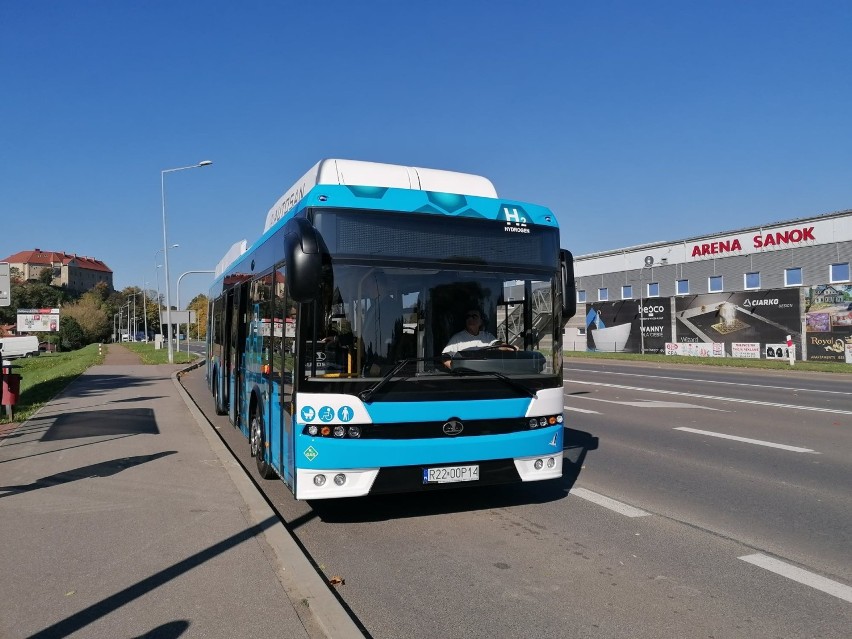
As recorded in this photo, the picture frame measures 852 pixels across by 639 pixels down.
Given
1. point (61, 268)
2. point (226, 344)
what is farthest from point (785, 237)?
point (61, 268)

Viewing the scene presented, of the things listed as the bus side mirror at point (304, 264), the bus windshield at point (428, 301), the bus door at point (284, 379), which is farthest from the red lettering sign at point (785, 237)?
the bus side mirror at point (304, 264)

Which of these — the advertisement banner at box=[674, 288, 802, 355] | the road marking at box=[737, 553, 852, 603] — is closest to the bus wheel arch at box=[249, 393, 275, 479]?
the road marking at box=[737, 553, 852, 603]

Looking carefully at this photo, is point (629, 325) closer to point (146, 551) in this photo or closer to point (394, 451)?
point (394, 451)

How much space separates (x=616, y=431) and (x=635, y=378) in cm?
1320

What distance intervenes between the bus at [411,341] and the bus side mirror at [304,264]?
0.04 ft

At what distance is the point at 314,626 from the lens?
3.93 meters

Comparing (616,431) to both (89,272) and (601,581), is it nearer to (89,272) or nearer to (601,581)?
(601,581)

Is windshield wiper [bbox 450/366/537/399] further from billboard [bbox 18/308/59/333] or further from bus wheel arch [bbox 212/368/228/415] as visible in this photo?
billboard [bbox 18/308/59/333]

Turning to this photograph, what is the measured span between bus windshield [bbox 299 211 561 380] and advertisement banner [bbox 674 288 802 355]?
1232 inches

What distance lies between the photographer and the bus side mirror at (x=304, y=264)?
17.6 ft

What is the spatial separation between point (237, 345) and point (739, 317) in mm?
31820

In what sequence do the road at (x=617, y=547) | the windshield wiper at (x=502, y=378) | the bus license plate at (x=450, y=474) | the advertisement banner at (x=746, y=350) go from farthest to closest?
the advertisement banner at (x=746, y=350), the windshield wiper at (x=502, y=378), the bus license plate at (x=450, y=474), the road at (x=617, y=547)

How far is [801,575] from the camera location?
4.97m

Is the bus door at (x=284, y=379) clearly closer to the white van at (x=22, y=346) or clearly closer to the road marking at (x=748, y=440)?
the road marking at (x=748, y=440)
